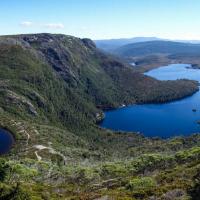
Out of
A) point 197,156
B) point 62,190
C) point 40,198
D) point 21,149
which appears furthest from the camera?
point 21,149

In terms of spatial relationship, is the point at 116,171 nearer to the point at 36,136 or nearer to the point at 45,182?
the point at 45,182

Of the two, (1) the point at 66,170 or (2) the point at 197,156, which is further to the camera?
(1) the point at 66,170

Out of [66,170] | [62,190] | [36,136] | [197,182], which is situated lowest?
[36,136]

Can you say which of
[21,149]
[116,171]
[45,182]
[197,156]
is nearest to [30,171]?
[45,182]

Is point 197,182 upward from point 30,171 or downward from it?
upward

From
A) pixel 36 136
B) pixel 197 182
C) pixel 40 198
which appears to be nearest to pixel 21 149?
pixel 36 136

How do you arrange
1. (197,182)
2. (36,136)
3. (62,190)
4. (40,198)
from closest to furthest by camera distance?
(197,182)
(40,198)
(62,190)
(36,136)
